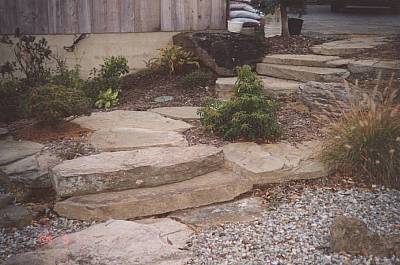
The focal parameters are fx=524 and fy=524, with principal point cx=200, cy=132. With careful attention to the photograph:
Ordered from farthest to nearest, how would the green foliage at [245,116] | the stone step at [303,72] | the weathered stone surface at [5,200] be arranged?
the stone step at [303,72]
the green foliage at [245,116]
the weathered stone surface at [5,200]

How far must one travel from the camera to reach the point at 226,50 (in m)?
5.94

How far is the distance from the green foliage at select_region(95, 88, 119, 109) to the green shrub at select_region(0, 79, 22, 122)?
0.79 meters

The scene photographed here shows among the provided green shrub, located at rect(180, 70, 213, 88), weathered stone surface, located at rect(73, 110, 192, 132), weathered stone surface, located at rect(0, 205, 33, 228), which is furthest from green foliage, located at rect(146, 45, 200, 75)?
weathered stone surface, located at rect(0, 205, 33, 228)

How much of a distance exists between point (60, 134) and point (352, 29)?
215 inches

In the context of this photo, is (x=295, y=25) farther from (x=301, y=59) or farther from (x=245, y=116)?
(x=245, y=116)

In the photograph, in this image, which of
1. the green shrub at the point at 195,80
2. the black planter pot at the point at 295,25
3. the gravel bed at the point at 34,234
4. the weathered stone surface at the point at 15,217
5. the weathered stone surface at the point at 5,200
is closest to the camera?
the gravel bed at the point at 34,234

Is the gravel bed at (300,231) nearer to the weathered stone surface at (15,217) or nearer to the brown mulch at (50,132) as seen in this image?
the weathered stone surface at (15,217)

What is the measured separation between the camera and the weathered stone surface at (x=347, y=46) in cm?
587

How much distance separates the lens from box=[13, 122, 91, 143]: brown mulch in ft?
13.7

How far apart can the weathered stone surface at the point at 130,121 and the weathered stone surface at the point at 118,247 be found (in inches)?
61.5

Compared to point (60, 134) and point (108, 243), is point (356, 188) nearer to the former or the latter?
point (108, 243)

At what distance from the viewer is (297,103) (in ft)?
16.6

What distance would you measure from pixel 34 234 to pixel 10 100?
257 cm

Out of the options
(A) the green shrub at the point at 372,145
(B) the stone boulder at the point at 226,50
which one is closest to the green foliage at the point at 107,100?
(B) the stone boulder at the point at 226,50
